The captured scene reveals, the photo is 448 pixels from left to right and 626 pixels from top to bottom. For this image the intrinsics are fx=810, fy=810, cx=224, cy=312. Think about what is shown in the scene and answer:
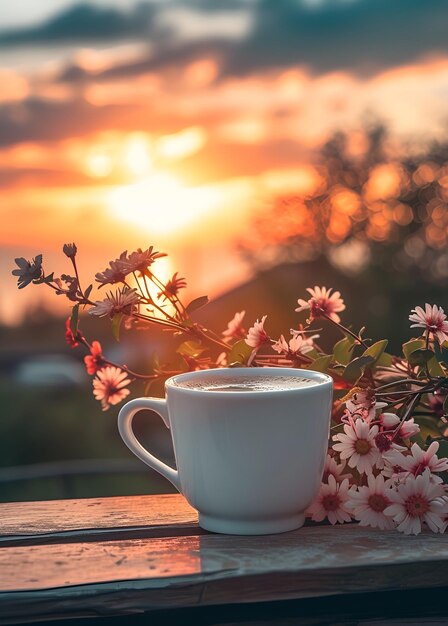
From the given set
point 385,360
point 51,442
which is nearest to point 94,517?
point 385,360

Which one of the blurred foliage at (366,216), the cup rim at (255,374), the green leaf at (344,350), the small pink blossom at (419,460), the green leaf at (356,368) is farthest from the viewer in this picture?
the blurred foliage at (366,216)

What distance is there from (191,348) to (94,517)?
1.38 ft

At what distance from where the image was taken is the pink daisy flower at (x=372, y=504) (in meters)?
1.40

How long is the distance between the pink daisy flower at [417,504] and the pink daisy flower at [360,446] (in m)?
0.07

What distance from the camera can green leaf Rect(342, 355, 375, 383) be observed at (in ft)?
5.01

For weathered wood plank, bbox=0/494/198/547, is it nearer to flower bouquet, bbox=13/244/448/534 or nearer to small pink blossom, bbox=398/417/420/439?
flower bouquet, bbox=13/244/448/534

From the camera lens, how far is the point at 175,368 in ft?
5.74

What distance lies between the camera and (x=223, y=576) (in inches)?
47.0

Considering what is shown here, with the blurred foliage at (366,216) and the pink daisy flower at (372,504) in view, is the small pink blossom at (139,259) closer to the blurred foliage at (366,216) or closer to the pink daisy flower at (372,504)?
the pink daisy flower at (372,504)

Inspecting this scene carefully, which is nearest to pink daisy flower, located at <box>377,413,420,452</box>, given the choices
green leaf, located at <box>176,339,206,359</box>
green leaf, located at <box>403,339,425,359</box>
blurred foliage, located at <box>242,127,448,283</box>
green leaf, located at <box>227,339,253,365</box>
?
green leaf, located at <box>403,339,425,359</box>

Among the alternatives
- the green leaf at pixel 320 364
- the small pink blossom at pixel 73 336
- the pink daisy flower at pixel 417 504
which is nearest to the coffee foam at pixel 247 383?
the green leaf at pixel 320 364

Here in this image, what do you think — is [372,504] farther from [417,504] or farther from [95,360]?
[95,360]

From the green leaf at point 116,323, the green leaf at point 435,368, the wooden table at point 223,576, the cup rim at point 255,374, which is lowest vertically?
the wooden table at point 223,576

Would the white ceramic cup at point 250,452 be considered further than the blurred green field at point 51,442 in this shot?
No
